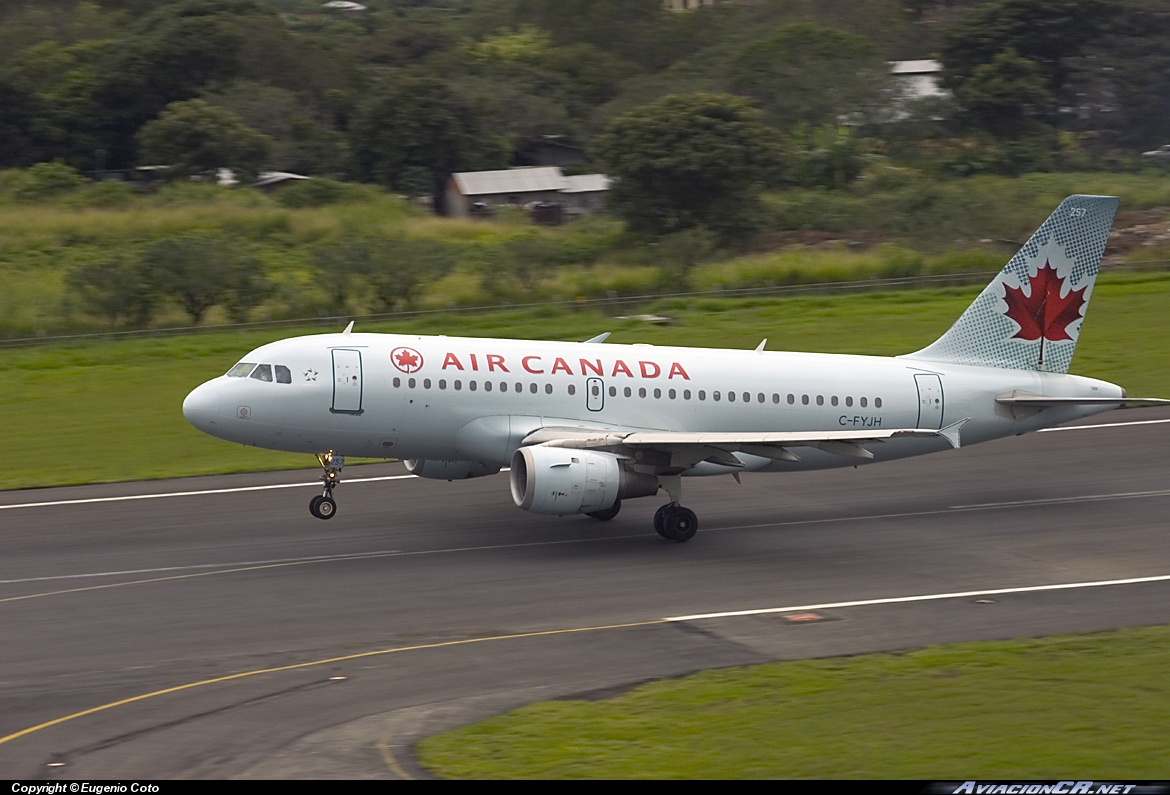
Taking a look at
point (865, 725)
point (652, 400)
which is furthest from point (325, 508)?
point (865, 725)

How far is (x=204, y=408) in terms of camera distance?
95.0ft

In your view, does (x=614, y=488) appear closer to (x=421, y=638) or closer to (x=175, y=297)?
(x=421, y=638)

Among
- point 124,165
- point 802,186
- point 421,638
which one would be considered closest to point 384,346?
point 421,638

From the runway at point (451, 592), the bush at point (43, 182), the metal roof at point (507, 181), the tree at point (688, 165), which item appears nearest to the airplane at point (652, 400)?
the runway at point (451, 592)

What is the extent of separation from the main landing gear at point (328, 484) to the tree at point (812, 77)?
8086 cm

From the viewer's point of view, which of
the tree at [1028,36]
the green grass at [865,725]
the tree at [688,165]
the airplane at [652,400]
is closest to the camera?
the green grass at [865,725]

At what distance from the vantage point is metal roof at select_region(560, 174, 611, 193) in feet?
313

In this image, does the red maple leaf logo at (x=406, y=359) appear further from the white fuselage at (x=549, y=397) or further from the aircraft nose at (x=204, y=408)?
the aircraft nose at (x=204, y=408)

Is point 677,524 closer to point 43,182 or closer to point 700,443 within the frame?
point 700,443

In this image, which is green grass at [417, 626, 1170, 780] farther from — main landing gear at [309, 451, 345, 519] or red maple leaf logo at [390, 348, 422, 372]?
main landing gear at [309, 451, 345, 519]

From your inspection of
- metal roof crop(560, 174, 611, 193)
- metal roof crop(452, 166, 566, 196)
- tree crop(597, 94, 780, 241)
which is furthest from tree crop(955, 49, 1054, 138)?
metal roof crop(452, 166, 566, 196)

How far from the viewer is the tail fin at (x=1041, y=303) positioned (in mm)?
33031

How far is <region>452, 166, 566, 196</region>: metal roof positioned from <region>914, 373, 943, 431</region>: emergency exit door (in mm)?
64388

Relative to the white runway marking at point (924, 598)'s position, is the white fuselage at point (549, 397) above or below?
above
